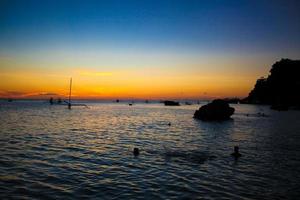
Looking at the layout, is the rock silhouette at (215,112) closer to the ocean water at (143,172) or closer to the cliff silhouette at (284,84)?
the ocean water at (143,172)

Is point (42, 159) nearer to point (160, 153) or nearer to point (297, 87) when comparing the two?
point (160, 153)

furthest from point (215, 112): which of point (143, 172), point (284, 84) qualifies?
point (284, 84)

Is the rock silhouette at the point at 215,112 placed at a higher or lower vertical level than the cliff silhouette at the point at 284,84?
lower

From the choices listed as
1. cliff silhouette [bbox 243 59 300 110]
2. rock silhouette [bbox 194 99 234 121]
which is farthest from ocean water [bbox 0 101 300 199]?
cliff silhouette [bbox 243 59 300 110]

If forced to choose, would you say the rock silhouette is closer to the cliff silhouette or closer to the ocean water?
the ocean water

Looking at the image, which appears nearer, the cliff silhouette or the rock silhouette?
the rock silhouette

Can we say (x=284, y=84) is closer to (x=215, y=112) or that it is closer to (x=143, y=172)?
(x=215, y=112)

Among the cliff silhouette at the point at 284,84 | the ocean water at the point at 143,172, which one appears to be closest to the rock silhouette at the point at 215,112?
the ocean water at the point at 143,172

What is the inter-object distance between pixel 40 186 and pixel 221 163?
1153 centimetres

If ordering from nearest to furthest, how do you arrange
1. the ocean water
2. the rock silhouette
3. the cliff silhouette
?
the ocean water → the rock silhouette → the cliff silhouette

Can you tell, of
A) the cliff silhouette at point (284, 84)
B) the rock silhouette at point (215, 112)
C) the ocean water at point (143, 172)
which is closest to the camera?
the ocean water at point (143, 172)

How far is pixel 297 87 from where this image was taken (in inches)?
5566

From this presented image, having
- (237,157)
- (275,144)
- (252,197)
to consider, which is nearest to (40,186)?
(252,197)

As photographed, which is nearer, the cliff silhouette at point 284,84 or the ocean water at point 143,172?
the ocean water at point 143,172
